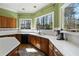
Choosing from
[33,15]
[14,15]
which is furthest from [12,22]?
[33,15]

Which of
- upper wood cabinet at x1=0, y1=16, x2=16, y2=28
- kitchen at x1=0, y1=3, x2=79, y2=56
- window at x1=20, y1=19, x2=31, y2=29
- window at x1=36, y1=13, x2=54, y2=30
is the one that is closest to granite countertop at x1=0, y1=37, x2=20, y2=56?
kitchen at x1=0, y1=3, x2=79, y2=56

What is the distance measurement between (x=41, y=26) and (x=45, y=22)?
336 mm

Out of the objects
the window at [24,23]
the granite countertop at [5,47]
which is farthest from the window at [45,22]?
the granite countertop at [5,47]

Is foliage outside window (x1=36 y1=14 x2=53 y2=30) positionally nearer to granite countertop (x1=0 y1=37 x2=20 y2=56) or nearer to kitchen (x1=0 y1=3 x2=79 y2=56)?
kitchen (x1=0 y1=3 x2=79 y2=56)

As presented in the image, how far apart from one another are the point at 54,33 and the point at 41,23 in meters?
1.06

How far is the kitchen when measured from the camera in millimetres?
3205

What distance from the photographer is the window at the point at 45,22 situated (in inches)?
226

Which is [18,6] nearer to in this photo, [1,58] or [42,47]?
[42,47]

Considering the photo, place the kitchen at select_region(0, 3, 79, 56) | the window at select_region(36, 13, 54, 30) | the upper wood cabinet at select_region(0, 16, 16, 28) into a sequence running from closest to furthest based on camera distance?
the kitchen at select_region(0, 3, 79, 56) < the upper wood cabinet at select_region(0, 16, 16, 28) < the window at select_region(36, 13, 54, 30)

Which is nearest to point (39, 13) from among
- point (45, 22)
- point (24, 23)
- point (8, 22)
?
point (45, 22)

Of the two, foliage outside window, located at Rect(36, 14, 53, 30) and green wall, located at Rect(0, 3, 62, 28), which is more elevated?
green wall, located at Rect(0, 3, 62, 28)

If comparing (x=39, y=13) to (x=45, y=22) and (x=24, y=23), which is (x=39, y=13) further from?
(x=24, y=23)

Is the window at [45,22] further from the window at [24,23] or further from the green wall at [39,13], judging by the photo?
the window at [24,23]

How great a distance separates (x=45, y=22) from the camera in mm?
6215
